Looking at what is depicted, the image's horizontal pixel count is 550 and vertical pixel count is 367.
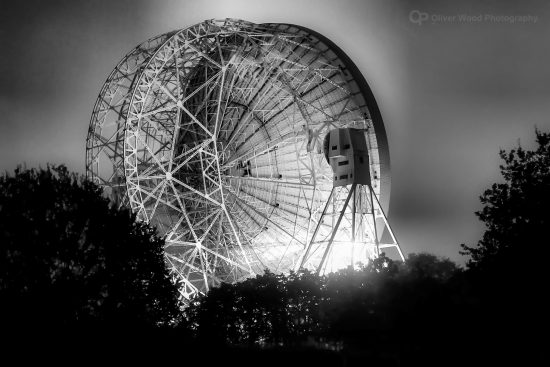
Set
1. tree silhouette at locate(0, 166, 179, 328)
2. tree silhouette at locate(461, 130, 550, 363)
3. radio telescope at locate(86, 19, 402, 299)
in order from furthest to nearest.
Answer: radio telescope at locate(86, 19, 402, 299), tree silhouette at locate(0, 166, 179, 328), tree silhouette at locate(461, 130, 550, 363)

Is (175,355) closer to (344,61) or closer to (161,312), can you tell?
(161,312)

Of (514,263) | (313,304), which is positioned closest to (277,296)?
(313,304)

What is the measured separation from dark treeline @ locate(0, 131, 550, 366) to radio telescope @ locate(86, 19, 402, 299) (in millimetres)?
2707

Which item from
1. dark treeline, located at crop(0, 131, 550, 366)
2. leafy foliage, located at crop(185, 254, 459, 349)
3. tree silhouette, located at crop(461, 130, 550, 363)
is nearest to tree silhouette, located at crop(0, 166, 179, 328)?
dark treeline, located at crop(0, 131, 550, 366)

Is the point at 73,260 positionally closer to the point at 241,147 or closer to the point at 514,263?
the point at 241,147

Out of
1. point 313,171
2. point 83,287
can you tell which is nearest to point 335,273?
point 313,171

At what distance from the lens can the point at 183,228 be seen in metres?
55.1

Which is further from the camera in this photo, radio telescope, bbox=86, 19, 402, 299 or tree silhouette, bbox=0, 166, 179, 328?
radio telescope, bbox=86, 19, 402, 299

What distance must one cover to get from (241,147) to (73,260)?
51.7ft

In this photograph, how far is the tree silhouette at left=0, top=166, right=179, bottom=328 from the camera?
4191 centimetres

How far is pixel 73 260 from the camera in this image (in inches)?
1766

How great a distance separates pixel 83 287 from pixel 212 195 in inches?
513

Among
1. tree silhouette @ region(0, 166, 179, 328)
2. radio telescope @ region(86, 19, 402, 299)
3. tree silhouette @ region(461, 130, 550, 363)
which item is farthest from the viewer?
radio telescope @ region(86, 19, 402, 299)

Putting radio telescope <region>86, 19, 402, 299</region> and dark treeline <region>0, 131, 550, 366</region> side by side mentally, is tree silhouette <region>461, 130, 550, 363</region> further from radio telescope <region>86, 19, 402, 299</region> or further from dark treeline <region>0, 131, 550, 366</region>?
radio telescope <region>86, 19, 402, 299</region>
